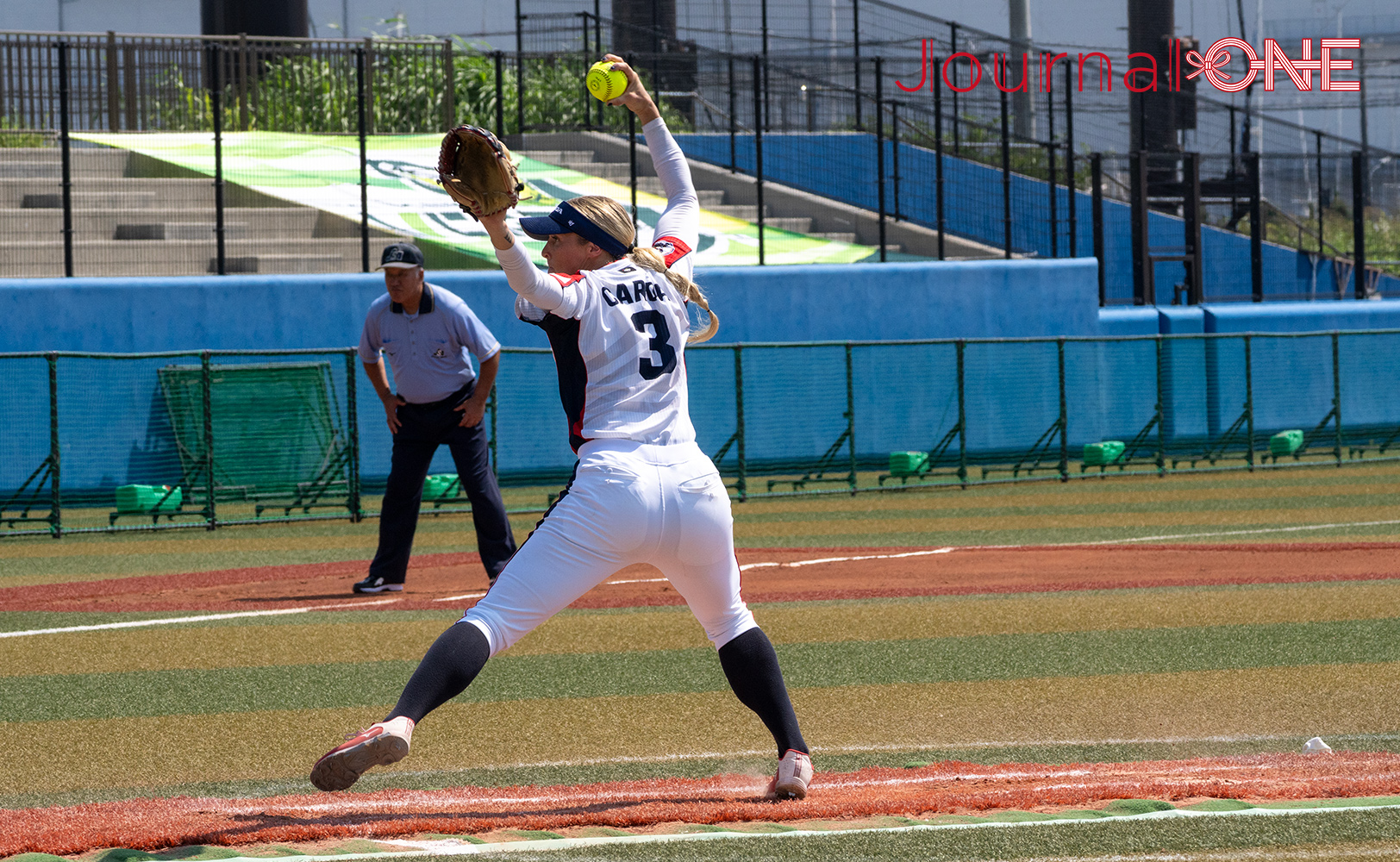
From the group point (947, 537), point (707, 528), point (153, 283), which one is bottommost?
point (947, 537)

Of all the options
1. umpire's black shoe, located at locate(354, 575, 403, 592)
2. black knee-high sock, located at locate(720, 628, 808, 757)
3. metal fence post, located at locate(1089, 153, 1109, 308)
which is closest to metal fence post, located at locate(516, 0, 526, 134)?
metal fence post, located at locate(1089, 153, 1109, 308)

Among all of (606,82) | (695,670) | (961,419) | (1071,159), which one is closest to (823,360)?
(961,419)

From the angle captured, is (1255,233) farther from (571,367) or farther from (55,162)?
(571,367)

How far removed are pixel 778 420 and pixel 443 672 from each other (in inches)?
670

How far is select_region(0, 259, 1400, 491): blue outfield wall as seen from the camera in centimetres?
1878

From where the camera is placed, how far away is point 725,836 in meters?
4.74

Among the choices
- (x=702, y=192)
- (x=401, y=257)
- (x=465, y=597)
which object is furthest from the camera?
(x=702, y=192)

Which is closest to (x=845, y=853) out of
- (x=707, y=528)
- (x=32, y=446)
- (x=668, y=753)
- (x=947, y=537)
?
(x=707, y=528)

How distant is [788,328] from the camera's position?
77.3 ft

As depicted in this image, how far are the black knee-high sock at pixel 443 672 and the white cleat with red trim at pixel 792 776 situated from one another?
41.0 inches

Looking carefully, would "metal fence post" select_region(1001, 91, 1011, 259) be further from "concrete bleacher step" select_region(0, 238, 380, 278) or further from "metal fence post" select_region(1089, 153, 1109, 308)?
"concrete bleacher step" select_region(0, 238, 380, 278)

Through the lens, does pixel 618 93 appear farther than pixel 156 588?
No

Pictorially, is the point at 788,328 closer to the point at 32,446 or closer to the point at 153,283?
the point at 153,283

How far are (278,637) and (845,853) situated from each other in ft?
18.6
